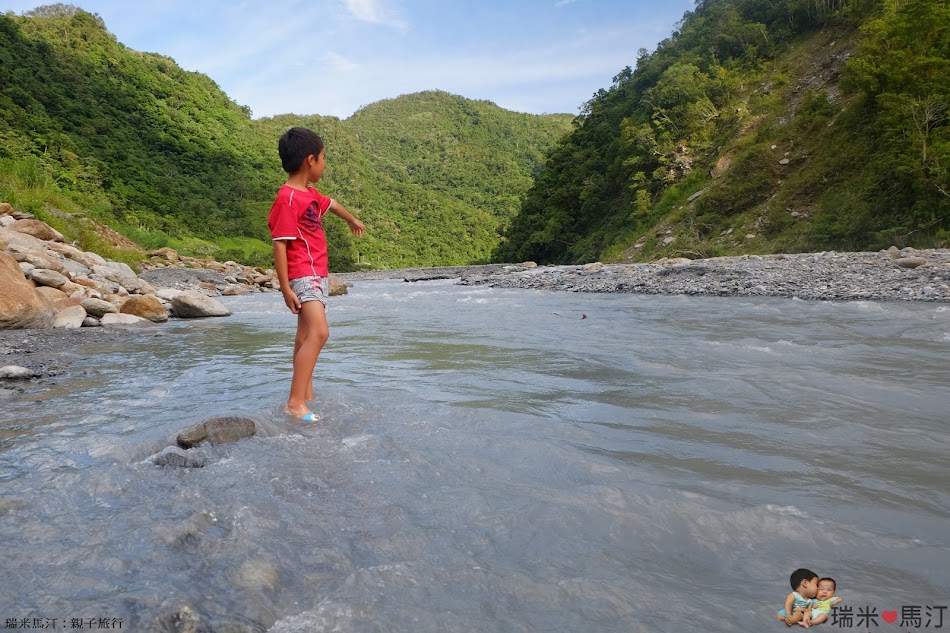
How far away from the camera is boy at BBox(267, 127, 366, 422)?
3.38m

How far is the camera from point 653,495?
203 cm

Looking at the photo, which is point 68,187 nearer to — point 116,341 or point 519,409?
point 116,341

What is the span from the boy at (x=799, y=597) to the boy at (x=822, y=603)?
12 millimetres

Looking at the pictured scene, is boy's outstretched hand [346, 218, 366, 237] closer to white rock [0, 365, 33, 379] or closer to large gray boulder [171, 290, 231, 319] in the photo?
white rock [0, 365, 33, 379]

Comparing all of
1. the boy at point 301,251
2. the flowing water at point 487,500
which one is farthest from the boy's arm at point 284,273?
the flowing water at point 487,500

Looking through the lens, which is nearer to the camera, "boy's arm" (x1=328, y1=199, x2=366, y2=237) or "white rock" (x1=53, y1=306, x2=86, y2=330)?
"boy's arm" (x1=328, y1=199, x2=366, y2=237)

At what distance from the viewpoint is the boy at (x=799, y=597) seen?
52.2 inches

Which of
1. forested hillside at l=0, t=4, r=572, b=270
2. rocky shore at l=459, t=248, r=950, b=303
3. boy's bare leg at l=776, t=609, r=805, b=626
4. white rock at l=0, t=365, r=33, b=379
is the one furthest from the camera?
forested hillside at l=0, t=4, r=572, b=270

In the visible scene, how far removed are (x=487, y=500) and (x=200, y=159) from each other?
7161 centimetres

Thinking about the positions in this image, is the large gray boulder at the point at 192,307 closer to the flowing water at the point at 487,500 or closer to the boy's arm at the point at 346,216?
the flowing water at the point at 487,500

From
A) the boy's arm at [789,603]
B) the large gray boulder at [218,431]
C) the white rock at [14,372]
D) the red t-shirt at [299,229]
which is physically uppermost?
the red t-shirt at [299,229]

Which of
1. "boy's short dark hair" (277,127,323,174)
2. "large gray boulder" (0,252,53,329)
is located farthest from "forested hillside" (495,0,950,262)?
"large gray boulder" (0,252,53,329)

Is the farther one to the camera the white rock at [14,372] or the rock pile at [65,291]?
the rock pile at [65,291]

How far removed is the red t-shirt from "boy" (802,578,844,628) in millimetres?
2822
